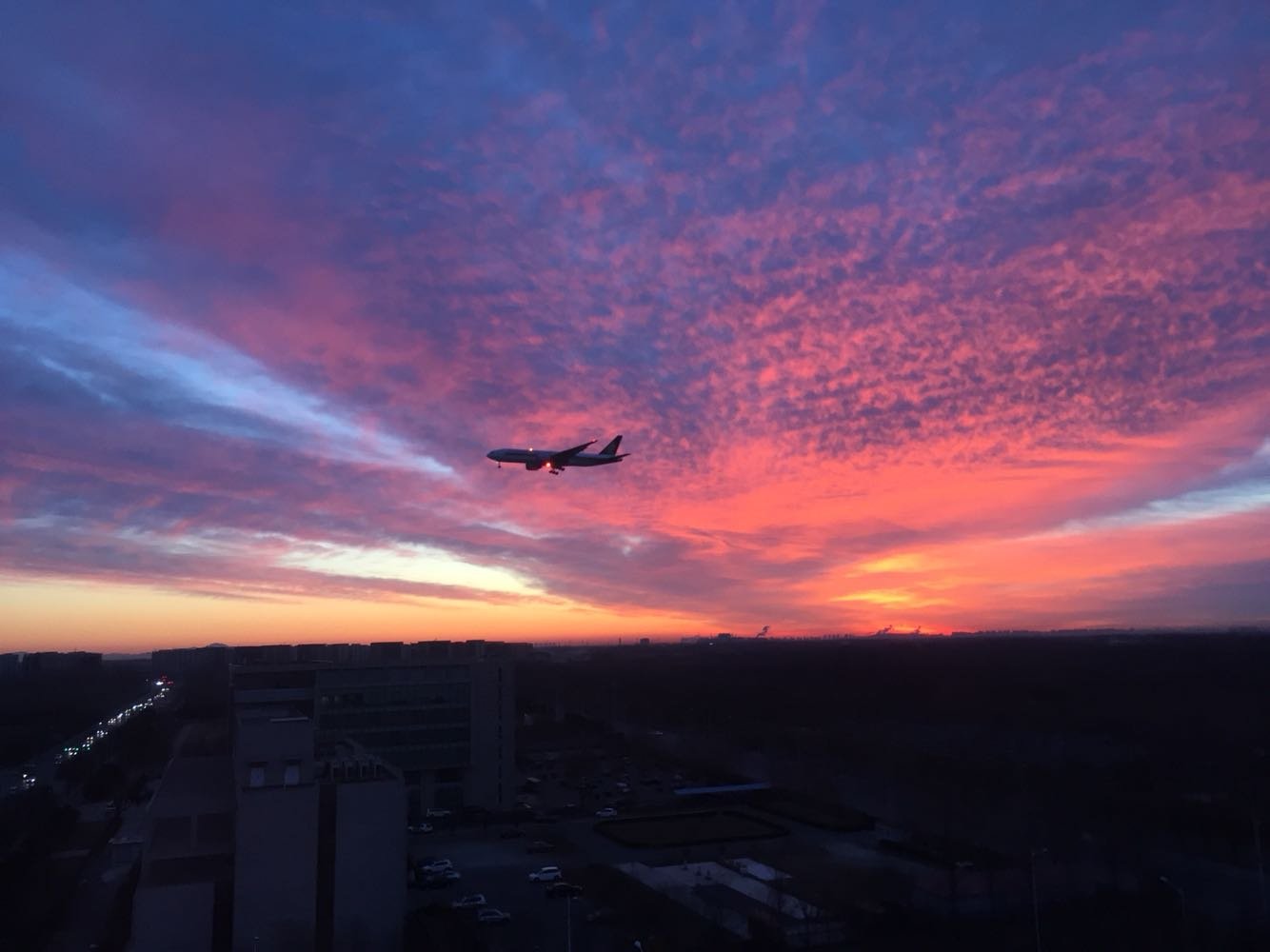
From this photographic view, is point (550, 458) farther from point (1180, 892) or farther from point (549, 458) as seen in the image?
point (1180, 892)

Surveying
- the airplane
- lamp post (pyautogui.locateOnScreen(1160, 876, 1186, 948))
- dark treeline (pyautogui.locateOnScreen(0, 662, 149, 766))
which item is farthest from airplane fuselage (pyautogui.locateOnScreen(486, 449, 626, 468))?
dark treeline (pyautogui.locateOnScreen(0, 662, 149, 766))

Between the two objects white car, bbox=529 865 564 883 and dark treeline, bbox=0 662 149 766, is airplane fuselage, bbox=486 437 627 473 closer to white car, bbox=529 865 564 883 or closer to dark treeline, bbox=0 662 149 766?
white car, bbox=529 865 564 883

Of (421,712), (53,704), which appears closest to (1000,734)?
(421,712)

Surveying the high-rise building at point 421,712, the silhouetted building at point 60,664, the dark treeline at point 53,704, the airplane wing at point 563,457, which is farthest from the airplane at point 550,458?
the silhouetted building at point 60,664

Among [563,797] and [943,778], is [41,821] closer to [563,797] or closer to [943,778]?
[563,797]

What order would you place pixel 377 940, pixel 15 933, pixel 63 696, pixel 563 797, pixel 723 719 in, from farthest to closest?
1. pixel 63 696
2. pixel 723 719
3. pixel 563 797
4. pixel 15 933
5. pixel 377 940

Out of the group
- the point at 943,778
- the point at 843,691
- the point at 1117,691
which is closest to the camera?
the point at 943,778

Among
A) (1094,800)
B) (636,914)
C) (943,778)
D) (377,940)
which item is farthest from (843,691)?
(377,940)
